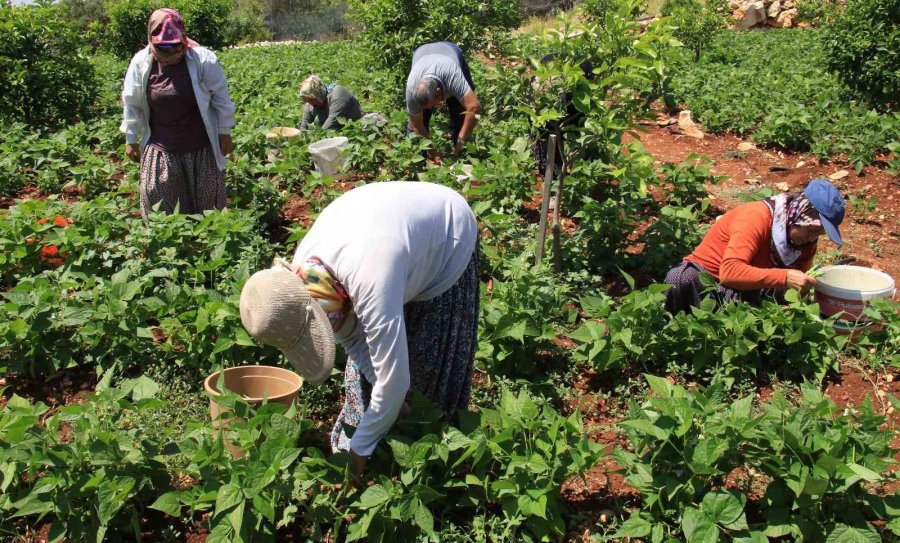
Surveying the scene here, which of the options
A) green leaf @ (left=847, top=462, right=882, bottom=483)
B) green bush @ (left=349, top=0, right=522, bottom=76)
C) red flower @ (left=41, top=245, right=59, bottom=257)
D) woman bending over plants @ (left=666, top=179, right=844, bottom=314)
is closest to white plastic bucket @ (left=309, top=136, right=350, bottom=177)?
red flower @ (left=41, top=245, right=59, bottom=257)

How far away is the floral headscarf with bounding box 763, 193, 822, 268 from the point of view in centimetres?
324

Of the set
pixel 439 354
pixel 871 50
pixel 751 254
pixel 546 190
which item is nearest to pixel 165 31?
pixel 546 190

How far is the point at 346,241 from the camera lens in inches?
81.2

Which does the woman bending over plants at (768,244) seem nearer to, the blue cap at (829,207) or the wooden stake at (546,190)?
the blue cap at (829,207)

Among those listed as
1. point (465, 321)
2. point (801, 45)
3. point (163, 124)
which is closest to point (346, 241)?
point (465, 321)

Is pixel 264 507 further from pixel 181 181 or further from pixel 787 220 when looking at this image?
pixel 181 181

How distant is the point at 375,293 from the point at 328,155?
401 centimetres

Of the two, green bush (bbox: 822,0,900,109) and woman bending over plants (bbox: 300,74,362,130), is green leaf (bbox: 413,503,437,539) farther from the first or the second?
green bush (bbox: 822,0,900,109)

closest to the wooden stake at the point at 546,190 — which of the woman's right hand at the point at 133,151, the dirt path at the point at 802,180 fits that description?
the dirt path at the point at 802,180

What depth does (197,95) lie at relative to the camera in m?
4.18

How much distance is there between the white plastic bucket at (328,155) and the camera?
582cm

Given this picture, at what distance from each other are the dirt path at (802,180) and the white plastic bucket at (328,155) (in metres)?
2.31

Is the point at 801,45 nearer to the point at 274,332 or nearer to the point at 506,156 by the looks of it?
the point at 506,156

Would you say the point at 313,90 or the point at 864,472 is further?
the point at 313,90
